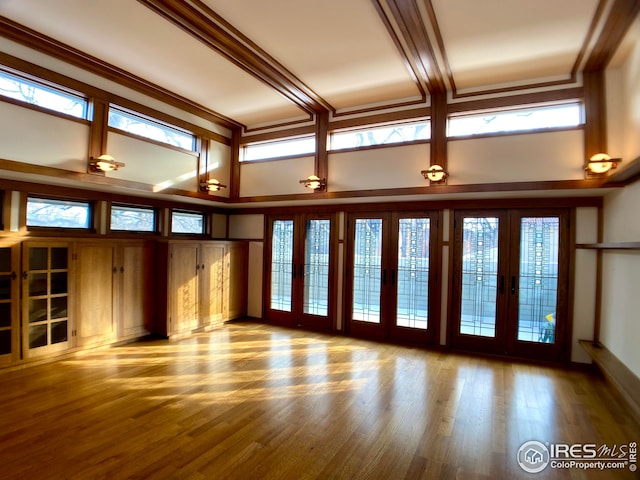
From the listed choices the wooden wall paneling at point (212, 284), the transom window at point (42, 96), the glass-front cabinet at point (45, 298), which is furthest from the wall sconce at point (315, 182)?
the glass-front cabinet at point (45, 298)

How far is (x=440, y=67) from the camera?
394 centimetres

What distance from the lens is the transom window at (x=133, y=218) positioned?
488 cm

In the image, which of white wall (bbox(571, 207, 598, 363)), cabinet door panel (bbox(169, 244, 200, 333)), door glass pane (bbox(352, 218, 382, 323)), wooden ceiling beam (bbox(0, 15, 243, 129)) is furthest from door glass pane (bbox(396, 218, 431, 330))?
wooden ceiling beam (bbox(0, 15, 243, 129))

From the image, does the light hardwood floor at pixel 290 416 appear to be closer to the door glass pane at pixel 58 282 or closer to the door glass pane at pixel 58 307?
the door glass pane at pixel 58 307

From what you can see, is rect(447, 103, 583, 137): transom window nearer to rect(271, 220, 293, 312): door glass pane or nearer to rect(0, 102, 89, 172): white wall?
rect(271, 220, 293, 312): door glass pane

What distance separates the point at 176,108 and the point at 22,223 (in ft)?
8.25

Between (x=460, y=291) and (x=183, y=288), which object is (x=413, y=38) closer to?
(x=460, y=291)

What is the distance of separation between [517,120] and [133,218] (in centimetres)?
547

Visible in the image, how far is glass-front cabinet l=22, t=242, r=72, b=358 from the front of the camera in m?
3.85

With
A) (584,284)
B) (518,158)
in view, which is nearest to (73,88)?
(518,158)

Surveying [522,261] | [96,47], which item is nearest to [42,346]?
[96,47]

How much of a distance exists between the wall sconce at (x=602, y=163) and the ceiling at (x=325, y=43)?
3.26 feet

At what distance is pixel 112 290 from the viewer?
15.2 ft

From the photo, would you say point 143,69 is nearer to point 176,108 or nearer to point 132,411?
point 176,108
